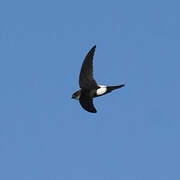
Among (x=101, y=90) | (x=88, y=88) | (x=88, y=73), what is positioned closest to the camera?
(x=88, y=73)

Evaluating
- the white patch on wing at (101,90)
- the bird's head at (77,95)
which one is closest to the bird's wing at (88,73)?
the white patch on wing at (101,90)

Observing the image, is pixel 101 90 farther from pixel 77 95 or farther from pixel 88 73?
pixel 77 95

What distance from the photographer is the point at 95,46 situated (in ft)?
157

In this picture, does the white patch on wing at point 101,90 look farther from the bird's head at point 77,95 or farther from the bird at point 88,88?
the bird's head at point 77,95

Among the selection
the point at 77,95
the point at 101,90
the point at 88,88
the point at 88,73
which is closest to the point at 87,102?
the point at 77,95

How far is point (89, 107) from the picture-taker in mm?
48344

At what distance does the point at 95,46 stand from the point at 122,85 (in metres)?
1.66

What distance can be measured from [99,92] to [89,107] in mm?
780

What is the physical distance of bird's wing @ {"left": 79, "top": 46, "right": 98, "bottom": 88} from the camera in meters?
47.5

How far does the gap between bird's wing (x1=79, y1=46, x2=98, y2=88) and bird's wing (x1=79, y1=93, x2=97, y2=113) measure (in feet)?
1.41

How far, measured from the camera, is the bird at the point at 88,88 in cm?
4753

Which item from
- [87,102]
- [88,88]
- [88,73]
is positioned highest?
[88,73]

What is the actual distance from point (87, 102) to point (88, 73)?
117 cm

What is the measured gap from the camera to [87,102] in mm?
48250
